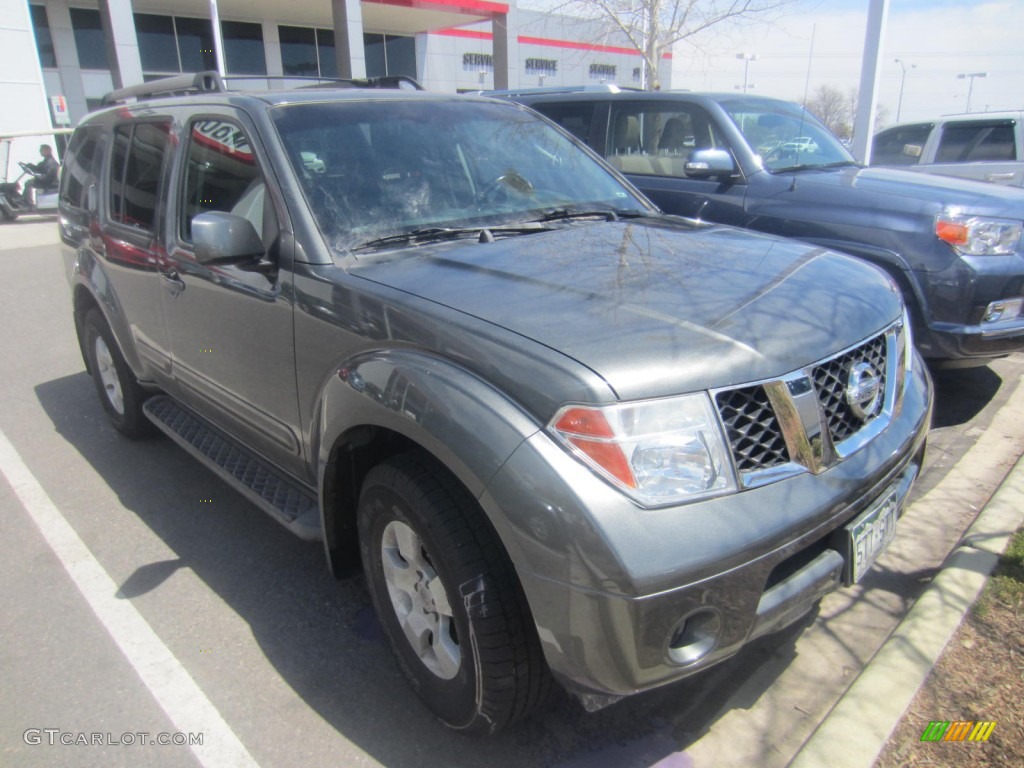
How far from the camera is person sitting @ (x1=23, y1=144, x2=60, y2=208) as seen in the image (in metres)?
17.9

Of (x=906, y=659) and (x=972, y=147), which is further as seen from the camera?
(x=972, y=147)

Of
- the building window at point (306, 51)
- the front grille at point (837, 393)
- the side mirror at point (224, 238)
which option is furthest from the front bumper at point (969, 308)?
the building window at point (306, 51)

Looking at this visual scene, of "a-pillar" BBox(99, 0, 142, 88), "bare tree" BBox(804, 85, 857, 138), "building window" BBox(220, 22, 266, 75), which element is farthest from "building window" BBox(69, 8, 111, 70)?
"bare tree" BBox(804, 85, 857, 138)

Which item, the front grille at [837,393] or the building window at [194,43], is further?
the building window at [194,43]

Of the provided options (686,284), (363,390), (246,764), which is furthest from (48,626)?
(686,284)

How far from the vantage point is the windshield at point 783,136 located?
5.68 metres

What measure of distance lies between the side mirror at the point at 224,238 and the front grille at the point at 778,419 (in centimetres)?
179

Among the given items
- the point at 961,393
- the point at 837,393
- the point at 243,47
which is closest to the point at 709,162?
the point at 961,393

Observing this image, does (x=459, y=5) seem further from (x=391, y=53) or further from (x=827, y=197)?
(x=827, y=197)

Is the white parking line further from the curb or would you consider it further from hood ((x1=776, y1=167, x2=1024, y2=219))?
hood ((x1=776, y1=167, x2=1024, y2=219))

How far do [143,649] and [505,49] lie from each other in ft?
87.0

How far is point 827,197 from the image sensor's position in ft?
16.4

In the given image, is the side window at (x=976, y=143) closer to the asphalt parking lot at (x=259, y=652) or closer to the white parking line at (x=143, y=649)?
the asphalt parking lot at (x=259, y=652)

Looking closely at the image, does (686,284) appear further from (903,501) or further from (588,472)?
(903,501)
